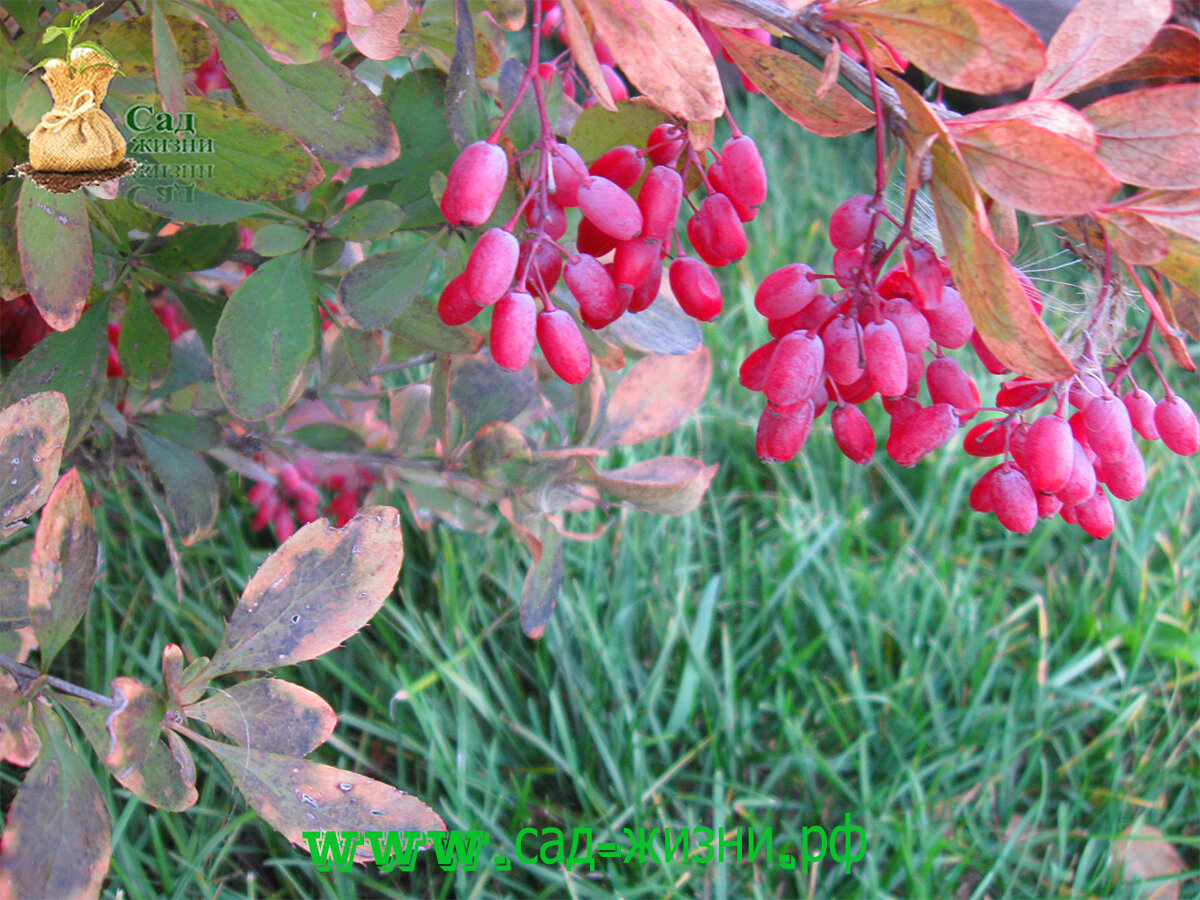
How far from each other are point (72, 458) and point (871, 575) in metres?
1.03

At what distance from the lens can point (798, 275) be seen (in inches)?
21.6

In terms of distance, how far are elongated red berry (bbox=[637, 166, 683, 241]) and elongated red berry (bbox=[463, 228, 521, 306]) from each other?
0.08 m

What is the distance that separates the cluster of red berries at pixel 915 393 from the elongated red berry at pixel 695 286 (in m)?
0.03

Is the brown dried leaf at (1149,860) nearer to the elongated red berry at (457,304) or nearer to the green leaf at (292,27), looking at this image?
the elongated red berry at (457,304)

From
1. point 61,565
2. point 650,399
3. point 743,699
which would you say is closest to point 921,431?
point 650,399

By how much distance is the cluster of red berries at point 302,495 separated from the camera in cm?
117

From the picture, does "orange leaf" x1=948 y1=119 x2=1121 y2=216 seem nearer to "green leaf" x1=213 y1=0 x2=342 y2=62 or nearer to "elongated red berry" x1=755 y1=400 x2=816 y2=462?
"elongated red berry" x1=755 y1=400 x2=816 y2=462

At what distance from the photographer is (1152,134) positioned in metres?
0.46

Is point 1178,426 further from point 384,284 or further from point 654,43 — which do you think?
point 384,284

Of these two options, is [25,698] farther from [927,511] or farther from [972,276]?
[927,511]

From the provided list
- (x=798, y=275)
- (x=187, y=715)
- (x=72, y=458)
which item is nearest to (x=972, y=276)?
(x=798, y=275)

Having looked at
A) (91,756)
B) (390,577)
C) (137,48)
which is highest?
(137,48)

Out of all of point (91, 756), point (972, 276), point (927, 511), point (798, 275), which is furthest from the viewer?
point (927, 511)

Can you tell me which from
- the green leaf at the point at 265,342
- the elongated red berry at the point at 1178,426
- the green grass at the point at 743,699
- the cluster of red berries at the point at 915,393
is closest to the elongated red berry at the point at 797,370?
the cluster of red berries at the point at 915,393
